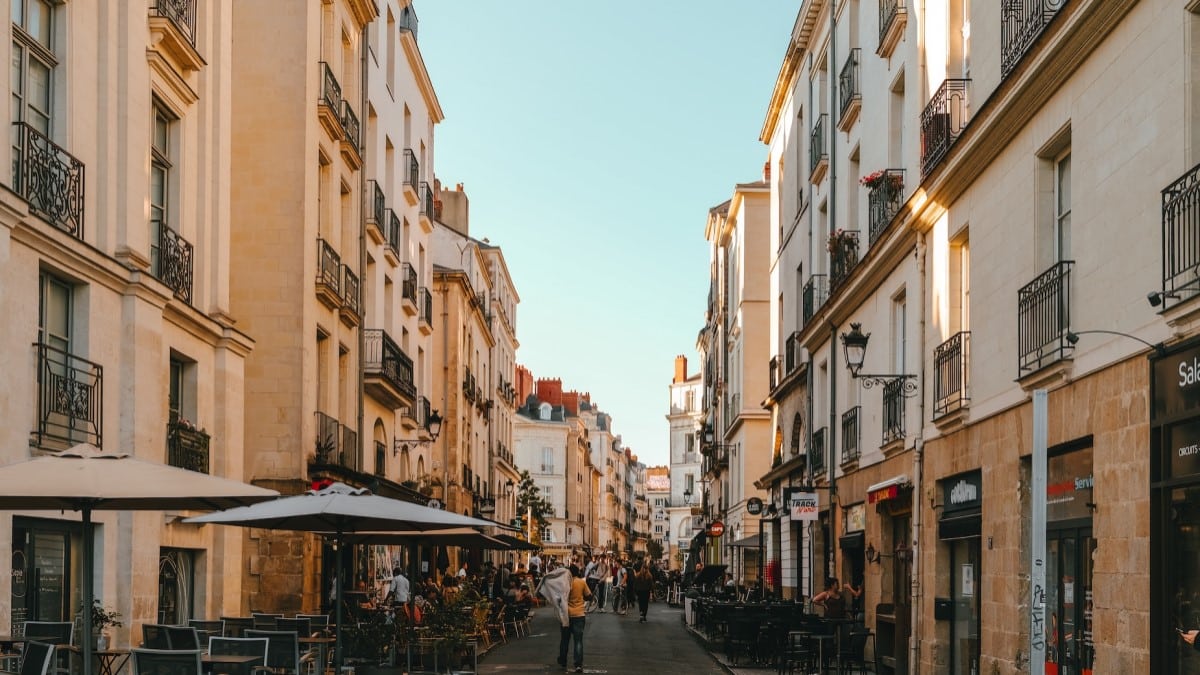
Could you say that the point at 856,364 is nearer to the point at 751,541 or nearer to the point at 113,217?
the point at 113,217

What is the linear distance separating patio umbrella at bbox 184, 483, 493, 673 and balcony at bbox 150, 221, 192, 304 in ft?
17.0

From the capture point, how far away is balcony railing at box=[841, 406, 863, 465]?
80.9ft

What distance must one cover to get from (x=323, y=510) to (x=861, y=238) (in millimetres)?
13971

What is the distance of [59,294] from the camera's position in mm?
15547

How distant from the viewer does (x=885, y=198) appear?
2186 cm

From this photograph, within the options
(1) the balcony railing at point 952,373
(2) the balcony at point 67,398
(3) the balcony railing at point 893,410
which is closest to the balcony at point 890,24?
(3) the balcony railing at point 893,410

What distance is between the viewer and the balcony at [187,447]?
751 inches

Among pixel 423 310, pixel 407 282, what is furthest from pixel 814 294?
pixel 423 310

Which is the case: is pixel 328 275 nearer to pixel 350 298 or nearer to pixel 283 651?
pixel 350 298

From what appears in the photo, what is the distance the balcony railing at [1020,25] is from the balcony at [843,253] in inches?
372

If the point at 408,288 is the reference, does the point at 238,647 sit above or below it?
below

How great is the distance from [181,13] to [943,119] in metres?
9.99

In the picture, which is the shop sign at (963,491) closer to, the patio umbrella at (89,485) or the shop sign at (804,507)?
the shop sign at (804,507)

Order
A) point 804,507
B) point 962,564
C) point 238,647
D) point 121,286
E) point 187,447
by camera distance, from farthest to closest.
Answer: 1. point 804,507
2. point 187,447
3. point 962,564
4. point 121,286
5. point 238,647
